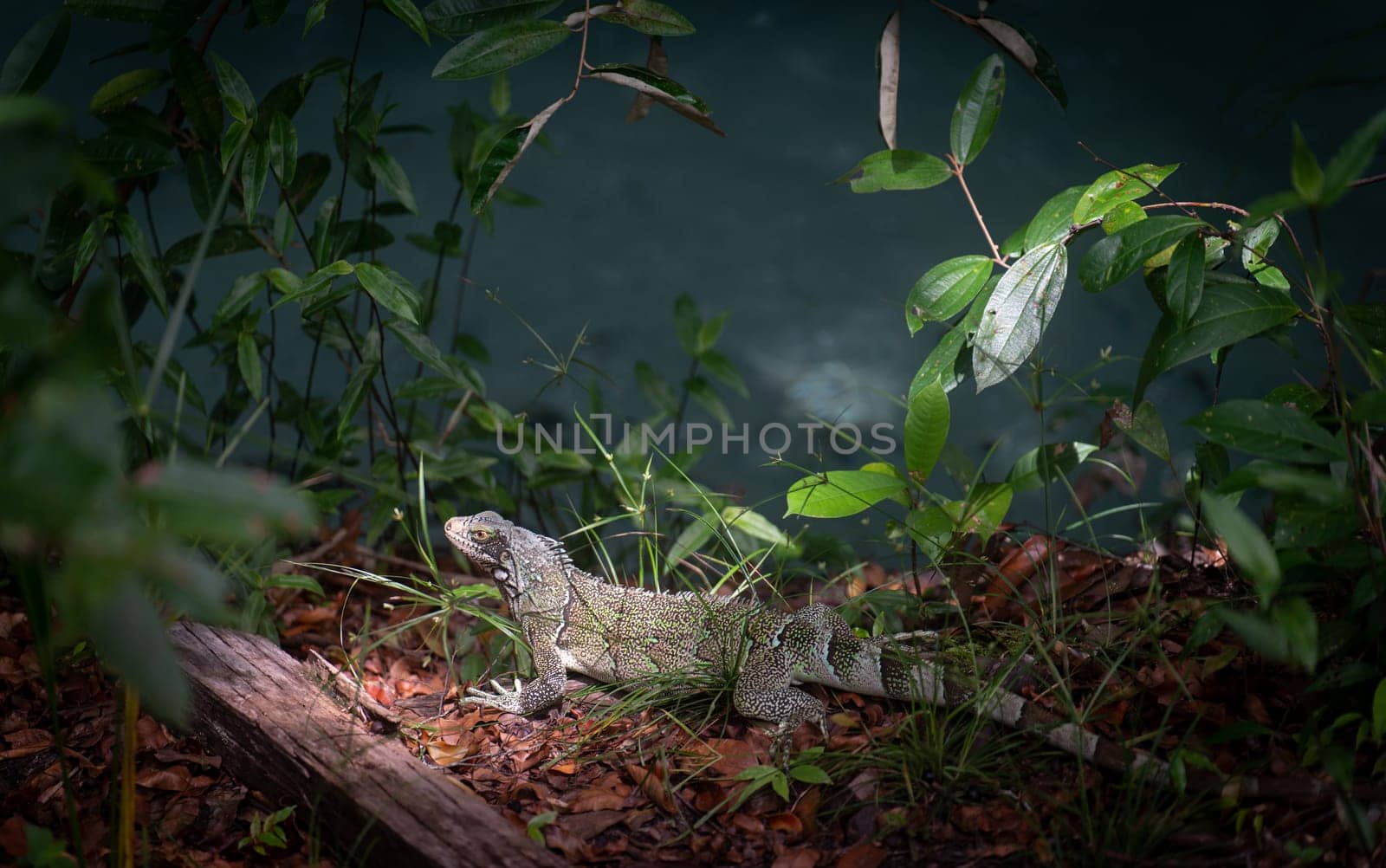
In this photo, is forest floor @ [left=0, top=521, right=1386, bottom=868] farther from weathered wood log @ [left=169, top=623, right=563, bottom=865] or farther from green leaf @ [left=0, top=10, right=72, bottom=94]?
green leaf @ [left=0, top=10, right=72, bottom=94]

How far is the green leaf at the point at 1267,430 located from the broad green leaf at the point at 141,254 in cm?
238

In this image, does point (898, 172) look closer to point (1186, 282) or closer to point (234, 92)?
point (1186, 282)

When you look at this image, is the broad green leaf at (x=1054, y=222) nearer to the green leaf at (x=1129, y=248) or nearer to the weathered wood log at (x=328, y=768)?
the green leaf at (x=1129, y=248)

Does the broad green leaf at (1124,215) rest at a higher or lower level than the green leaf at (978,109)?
lower

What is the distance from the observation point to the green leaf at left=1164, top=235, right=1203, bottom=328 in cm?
197

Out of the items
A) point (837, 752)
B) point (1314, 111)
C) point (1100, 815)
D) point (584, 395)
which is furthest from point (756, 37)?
point (1100, 815)

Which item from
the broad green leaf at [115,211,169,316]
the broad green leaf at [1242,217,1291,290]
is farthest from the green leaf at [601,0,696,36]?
the broad green leaf at [1242,217,1291,290]

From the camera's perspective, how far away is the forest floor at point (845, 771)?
186 centimetres

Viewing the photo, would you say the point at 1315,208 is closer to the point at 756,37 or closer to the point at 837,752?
the point at 837,752

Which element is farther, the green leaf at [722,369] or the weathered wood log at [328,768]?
the green leaf at [722,369]

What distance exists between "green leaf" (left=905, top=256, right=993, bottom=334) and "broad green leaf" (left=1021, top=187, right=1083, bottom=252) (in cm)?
12

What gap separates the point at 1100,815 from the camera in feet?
6.20

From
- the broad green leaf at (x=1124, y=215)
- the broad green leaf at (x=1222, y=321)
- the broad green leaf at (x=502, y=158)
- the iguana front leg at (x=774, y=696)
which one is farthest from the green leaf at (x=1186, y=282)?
the broad green leaf at (x=502, y=158)

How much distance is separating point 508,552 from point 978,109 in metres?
1.74
